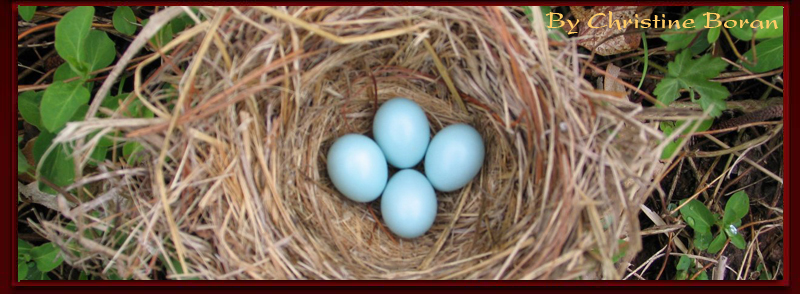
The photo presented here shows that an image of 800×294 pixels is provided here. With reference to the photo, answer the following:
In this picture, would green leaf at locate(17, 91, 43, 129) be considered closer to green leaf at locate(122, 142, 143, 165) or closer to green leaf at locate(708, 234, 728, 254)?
green leaf at locate(122, 142, 143, 165)

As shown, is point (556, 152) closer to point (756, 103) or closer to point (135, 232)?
point (756, 103)

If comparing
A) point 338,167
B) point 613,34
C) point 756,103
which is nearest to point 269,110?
point 338,167

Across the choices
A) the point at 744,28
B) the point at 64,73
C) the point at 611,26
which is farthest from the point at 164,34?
the point at 744,28

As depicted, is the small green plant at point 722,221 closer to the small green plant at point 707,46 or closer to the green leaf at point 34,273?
the small green plant at point 707,46

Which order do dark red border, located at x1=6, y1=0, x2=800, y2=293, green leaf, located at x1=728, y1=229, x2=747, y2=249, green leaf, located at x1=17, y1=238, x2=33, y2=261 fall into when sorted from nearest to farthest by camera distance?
dark red border, located at x1=6, y1=0, x2=800, y2=293 < green leaf, located at x1=17, y1=238, x2=33, y2=261 < green leaf, located at x1=728, y1=229, x2=747, y2=249

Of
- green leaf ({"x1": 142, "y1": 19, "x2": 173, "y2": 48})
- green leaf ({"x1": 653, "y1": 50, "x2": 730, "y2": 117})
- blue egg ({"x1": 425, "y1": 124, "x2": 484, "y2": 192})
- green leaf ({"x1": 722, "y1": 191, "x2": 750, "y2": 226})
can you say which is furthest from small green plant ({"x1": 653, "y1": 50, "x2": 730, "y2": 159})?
green leaf ({"x1": 142, "y1": 19, "x2": 173, "y2": 48})

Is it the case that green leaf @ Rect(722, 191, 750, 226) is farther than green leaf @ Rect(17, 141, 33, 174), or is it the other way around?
Result: green leaf @ Rect(722, 191, 750, 226)

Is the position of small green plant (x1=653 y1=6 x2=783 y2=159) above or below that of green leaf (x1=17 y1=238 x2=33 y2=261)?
above
